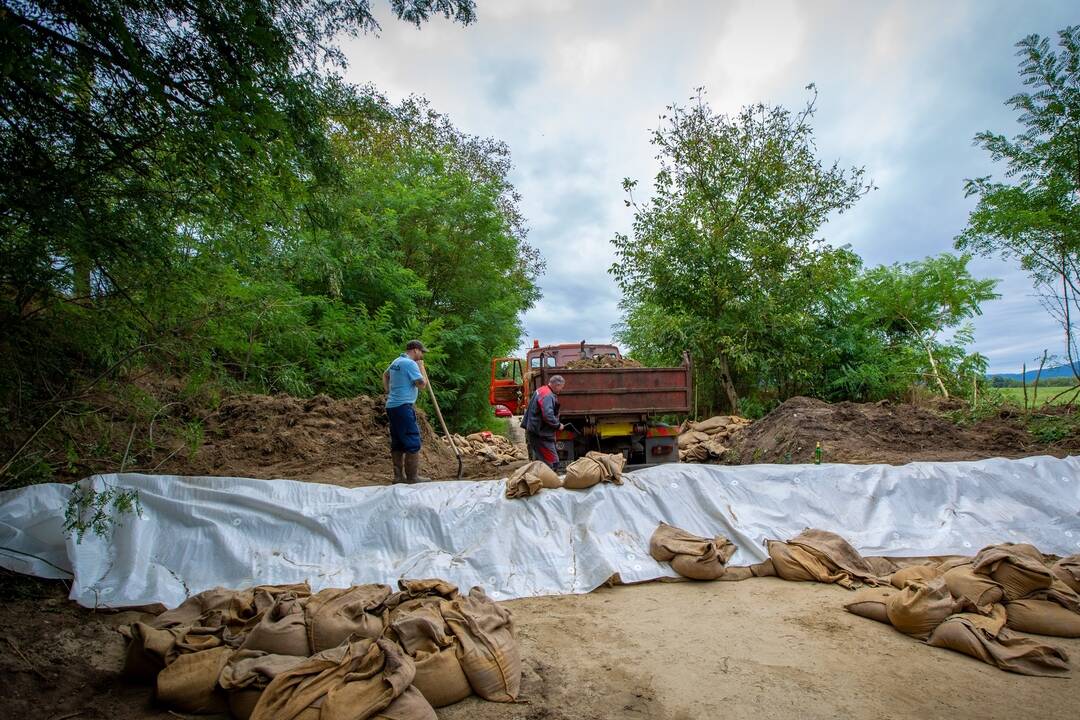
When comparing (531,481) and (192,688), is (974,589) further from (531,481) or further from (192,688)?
(192,688)

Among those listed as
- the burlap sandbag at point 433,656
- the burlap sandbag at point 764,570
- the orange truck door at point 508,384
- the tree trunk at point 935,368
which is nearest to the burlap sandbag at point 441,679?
the burlap sandbag at point 433,656

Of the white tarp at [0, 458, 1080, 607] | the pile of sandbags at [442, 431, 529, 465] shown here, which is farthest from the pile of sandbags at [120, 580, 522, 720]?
the pile of sandbags at [442, 431, 529, 465]

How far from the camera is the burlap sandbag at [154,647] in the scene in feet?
8.98

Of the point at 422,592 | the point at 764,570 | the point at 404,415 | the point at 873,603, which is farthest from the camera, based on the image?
the point at 404,415

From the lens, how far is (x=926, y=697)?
2732mm

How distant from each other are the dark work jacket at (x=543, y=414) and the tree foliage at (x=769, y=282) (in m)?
7.54

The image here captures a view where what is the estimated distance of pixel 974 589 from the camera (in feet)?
11.8

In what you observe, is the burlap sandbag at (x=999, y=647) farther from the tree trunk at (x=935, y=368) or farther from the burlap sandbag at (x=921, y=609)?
the tree trunk at (x=935, y=368)

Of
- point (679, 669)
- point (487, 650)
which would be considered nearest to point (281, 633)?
point (487, 650)

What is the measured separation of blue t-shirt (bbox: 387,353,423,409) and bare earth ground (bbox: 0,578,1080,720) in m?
2.99

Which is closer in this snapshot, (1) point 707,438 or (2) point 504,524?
(2) point 504,524

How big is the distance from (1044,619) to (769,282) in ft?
38.6

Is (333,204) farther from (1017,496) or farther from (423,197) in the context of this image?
(423,197)

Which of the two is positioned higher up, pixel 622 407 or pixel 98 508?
pixel 622 407
